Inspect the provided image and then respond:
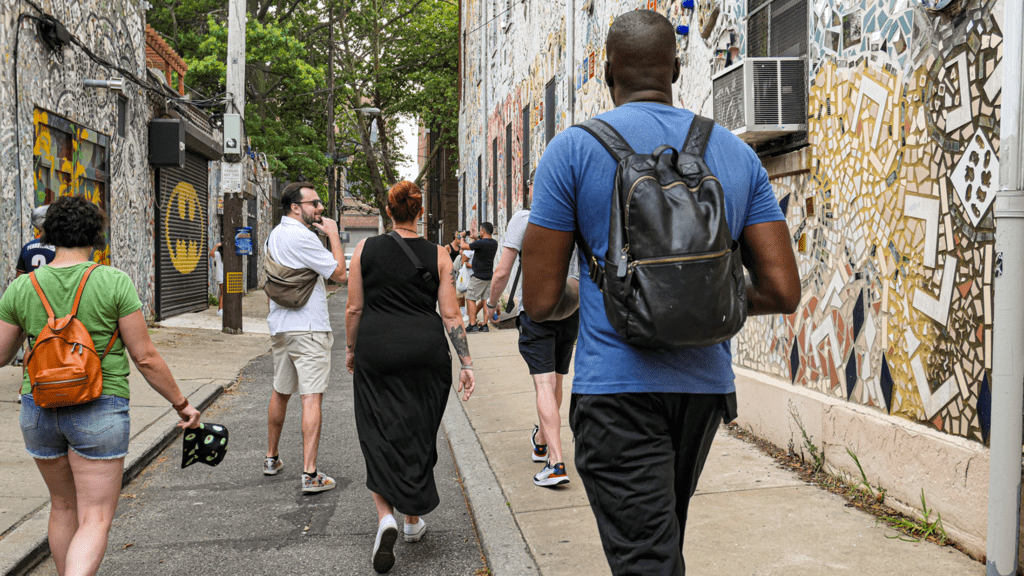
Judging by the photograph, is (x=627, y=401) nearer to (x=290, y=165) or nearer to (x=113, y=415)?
(x=113, y=415)

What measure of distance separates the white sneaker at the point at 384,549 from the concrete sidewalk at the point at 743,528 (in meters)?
0.48

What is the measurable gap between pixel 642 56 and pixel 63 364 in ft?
7.36

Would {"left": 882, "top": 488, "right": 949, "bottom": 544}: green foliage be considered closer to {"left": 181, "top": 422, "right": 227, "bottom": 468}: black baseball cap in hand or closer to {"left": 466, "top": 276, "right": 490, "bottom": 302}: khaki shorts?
{"left": 181, "top": 422, "right": 227, "bottom": 468}: black baseball cap in hand

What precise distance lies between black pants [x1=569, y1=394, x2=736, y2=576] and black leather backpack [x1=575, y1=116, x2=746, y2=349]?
0.21 meters

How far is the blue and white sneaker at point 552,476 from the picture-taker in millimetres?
5094

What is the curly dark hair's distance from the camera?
308 centimetres

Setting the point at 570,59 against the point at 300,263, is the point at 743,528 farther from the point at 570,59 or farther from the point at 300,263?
the point at 570,59

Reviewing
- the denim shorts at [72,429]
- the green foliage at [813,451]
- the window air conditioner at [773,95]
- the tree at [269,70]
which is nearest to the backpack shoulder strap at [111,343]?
the denim shorts at [72,429]

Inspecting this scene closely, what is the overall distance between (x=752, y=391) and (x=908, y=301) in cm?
198

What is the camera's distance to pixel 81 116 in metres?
12.0

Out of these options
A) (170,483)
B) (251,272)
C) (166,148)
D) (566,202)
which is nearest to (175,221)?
(166,148)

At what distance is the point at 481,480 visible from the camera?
5.33 m

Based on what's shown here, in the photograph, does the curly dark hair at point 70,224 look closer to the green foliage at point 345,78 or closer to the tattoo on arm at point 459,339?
the tattoo on arm at point 459,339


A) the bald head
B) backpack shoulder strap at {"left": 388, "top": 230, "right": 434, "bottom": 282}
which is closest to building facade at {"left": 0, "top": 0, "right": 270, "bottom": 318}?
backpack shoulder strap at {"left": 388, "top": 230, "right": 434, "bottom": 282}
